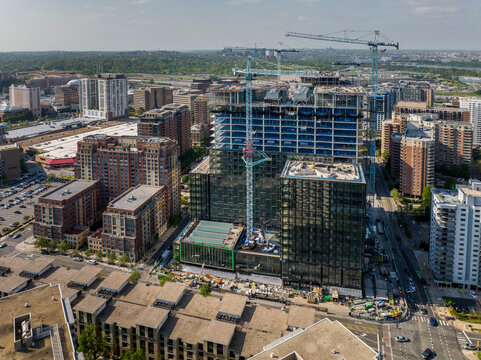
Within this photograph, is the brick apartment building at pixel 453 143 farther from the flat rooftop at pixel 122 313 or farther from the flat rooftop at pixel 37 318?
the flat rooftop at pixel 37 318

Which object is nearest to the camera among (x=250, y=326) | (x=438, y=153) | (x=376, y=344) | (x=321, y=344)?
(x=321, y=344)

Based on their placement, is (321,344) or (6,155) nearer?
(321,344)

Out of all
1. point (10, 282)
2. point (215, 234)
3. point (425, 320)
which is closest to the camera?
point (10, 282)

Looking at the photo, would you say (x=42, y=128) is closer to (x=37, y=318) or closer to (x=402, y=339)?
(x=37, y=318)

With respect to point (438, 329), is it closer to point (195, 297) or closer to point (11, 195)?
point (195, 297)

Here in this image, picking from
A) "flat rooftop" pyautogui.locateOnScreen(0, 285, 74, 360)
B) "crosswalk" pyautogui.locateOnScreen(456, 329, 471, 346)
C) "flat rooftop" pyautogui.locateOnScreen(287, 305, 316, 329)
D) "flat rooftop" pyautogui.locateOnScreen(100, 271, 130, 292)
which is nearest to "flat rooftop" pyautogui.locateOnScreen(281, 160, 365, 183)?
"flat rooftop" pyautogui.locateOnScreen(287, 305, 316, 329)

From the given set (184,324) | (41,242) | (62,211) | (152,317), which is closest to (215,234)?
(184,324)

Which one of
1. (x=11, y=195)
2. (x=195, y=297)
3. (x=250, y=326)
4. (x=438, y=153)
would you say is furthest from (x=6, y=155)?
(x=438, y=153)
